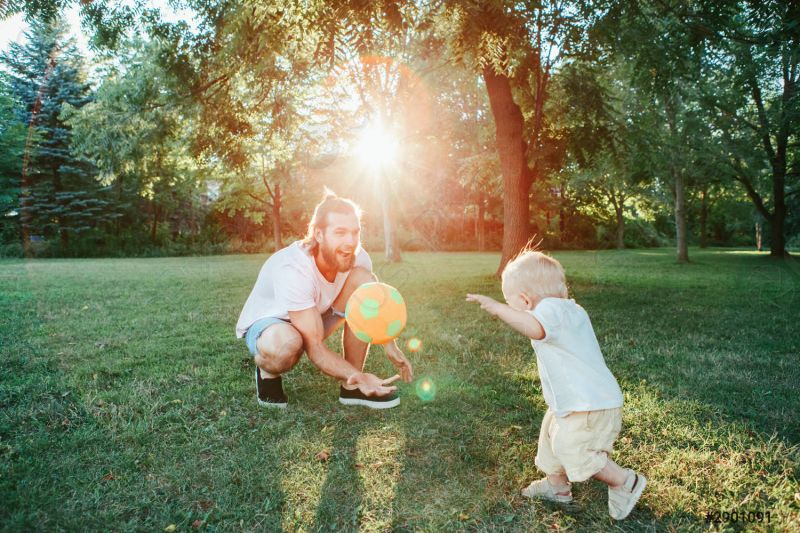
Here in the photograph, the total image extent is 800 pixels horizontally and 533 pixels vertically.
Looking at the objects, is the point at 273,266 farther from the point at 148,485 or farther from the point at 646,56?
the point at 646,56

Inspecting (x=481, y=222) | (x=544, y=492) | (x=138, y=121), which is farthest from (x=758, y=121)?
(x=544, y=492)

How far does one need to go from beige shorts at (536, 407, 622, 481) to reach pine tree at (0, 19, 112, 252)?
33650 millimetres

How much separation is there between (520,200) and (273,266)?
26.5 ft

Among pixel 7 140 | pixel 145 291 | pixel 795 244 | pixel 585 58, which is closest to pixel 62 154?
pixel 7 140

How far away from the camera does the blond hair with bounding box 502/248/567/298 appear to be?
245 cm

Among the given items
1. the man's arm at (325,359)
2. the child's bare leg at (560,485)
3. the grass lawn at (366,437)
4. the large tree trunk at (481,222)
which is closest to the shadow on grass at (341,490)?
the grass lawn at (366,437)

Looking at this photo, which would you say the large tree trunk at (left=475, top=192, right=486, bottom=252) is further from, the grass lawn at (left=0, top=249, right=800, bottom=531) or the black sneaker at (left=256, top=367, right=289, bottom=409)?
the black sneaker at (left=256, top=367, right=289, bottom=409)

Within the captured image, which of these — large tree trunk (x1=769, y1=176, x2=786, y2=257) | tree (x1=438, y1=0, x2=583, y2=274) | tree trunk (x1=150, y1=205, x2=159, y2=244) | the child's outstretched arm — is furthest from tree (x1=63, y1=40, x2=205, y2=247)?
tree trunk (x1=150, y1=205, x2=159, y2=244)

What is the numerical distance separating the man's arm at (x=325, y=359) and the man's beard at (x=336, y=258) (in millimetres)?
413

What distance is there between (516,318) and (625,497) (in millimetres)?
1066

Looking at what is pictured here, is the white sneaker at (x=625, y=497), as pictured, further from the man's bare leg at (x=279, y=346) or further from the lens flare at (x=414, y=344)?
the lens flare at (x=414, y=344)

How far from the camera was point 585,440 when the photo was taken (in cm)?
228

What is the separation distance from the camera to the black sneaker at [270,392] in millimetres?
3648

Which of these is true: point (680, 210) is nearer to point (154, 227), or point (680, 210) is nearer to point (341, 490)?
point (341, 490)
